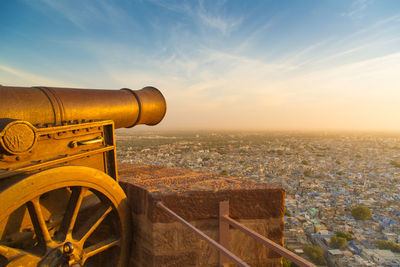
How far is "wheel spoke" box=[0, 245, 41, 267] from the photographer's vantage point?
1.17 metres

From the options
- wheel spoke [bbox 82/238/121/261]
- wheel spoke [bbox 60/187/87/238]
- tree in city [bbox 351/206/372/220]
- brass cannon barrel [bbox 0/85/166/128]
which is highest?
brass cannon barrel [bbox 0/85/166/128]

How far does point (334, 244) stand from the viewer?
45.7 feet

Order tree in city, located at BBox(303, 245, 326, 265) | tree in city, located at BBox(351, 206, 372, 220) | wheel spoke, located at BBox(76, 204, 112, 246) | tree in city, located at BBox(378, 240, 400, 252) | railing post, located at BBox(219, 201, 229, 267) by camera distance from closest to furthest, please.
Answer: wheel spoke, located at BBox(76, 204, 112, 246) → railing post, located at BBox(219, 201, 229, 267) → tree in city, located at BBox(303, 245, 326, 265) → tree in city, located at BBox(378, 240, 400, 252) → tree in city, located at BBox(351, 206, 372, 220)

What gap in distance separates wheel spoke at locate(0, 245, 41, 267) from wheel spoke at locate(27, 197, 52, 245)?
103mm

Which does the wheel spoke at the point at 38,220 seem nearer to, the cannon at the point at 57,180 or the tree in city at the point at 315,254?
the cannon at the point at 57,180

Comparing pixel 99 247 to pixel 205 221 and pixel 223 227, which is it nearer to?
pixel 205 221

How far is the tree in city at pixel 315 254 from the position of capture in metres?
12.4

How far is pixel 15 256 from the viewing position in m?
1.20

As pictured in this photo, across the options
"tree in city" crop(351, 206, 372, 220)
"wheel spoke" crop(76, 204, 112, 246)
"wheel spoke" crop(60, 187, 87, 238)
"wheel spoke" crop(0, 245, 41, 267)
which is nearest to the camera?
"wheel spoke" crop(0, 245, 41, 267)

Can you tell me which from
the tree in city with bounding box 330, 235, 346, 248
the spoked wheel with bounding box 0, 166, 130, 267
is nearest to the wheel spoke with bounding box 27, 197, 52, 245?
the spoked wheel with bounding box 0, 166, 130, 267

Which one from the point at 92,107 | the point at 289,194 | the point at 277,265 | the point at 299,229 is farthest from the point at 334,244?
the point at 92,107

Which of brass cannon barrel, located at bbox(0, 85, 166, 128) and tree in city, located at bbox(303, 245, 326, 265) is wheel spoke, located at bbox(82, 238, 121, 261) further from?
tree in city, located at bbox(303, 245, 326, 265)

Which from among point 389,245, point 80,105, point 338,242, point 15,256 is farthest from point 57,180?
point 389,245

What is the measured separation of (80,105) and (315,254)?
14235mm
